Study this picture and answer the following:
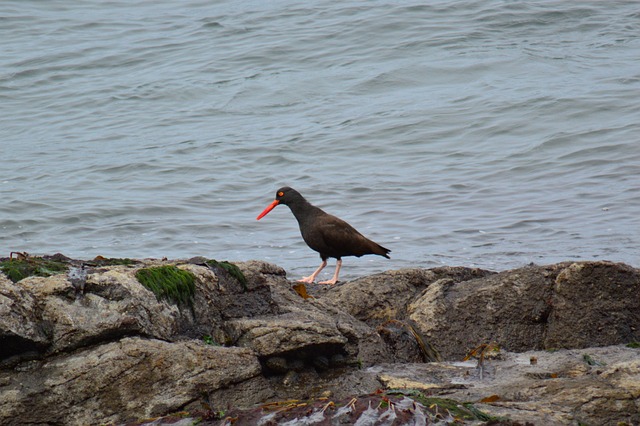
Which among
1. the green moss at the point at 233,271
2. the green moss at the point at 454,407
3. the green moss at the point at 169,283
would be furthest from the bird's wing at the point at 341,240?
the green moss at the point at 454,407

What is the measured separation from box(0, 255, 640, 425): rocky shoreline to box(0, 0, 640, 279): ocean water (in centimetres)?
388

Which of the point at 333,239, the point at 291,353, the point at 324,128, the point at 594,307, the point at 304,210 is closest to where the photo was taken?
the point at 291,353

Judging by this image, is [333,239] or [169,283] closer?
[169,283]

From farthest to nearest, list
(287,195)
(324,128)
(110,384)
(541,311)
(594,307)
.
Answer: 1. (324,128)
2. (287,195)
3. (541,311)
4. (594,307)
5. (110,384)

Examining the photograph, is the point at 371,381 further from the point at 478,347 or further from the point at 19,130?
the point at 19,130

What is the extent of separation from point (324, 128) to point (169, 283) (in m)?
13.3

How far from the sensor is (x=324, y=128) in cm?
1792

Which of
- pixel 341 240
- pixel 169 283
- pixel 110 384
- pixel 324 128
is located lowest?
pixel 324 128

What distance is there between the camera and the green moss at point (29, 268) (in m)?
4.66

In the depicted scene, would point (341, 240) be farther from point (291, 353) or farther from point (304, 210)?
point (291, 353)

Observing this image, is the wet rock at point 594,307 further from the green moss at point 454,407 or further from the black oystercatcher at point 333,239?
the black oystercatcher at point 333,239

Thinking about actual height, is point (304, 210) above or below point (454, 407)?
below

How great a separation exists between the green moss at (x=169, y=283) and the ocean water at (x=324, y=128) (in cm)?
507

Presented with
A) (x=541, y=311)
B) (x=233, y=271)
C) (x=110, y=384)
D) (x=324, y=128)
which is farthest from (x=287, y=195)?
(x=324, y=128)
